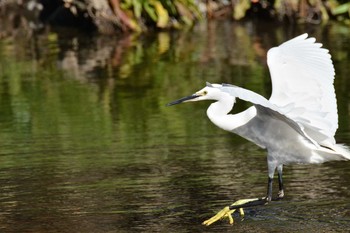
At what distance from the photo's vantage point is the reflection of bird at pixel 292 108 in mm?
9812

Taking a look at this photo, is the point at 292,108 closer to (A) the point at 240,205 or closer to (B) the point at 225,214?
(A) the point at 240,205

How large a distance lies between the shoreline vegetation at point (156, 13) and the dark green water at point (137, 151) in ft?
4.55

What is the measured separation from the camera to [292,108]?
31.8 ft

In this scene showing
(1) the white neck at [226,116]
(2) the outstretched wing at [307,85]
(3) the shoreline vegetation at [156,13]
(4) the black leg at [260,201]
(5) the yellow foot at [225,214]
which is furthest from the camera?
(3) the shoreline vegetation at [156,13]

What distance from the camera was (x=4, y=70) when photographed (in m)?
18.8

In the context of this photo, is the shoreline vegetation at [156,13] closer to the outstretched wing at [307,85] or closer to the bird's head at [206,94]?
the outstretched wing at [307,85]

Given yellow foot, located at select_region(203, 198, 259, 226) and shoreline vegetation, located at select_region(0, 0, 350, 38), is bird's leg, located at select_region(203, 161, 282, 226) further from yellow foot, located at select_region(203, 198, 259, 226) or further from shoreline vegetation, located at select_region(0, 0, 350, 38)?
shoreline vegetation, located at select_region(0, 0, 350, 38)

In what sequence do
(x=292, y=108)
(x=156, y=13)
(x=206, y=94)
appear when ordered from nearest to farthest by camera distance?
(x=292, y=108) < (x=206, y=94) < (x=156, y=13)

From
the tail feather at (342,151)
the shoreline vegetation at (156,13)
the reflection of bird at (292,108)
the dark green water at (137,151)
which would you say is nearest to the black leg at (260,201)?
the reflection of bird at (292,108)

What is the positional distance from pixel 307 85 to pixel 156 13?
12561 mm

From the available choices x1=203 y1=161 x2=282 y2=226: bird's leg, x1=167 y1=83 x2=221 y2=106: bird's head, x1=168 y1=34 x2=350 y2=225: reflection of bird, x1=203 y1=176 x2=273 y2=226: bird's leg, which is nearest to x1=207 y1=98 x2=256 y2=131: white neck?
x1=168 y1=34 x2=350 y2=225: reflection of bird

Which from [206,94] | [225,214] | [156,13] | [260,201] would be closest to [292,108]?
[206,94]

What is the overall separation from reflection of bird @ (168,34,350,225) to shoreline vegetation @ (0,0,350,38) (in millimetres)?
11501

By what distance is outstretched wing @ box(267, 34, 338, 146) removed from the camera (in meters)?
9.73
